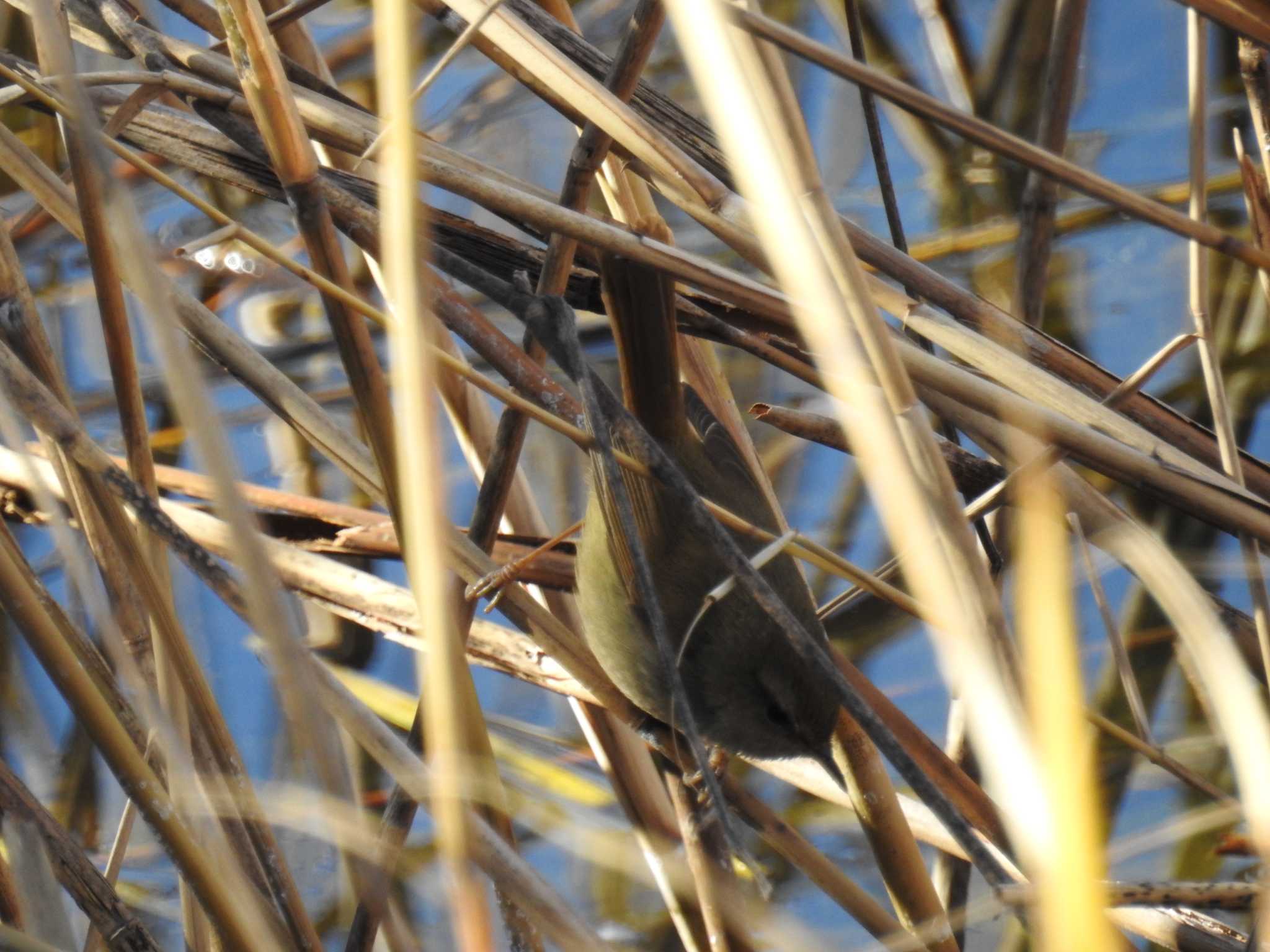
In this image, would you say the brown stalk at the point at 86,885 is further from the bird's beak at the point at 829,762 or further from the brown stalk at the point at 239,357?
the bird's beak at the point at 829,762

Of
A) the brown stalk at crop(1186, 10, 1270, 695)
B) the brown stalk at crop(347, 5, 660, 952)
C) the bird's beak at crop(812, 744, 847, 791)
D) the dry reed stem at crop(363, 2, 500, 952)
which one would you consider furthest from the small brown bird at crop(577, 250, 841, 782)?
the dry reed stem at crop(363, 2, 500, 952)

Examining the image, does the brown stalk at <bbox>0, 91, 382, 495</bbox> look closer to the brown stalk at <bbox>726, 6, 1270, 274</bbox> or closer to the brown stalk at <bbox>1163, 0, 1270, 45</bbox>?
the brown stalk at <bbox>726, 6, 1270, 274</bbox>

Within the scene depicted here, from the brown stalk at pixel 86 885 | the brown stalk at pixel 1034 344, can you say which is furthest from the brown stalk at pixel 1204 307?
the brown stalk at pixel 86 885

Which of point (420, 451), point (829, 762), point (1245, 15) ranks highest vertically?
point (1245, 15)

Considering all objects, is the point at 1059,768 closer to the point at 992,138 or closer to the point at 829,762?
the point at 992,138

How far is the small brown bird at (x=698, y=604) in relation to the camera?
1387mm

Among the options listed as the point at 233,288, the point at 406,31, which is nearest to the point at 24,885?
the point at 406,31

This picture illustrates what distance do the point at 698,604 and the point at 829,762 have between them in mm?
257

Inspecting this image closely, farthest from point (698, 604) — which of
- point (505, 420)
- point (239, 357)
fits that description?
point (239, 357)

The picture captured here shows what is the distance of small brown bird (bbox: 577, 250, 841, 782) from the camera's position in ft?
4.55

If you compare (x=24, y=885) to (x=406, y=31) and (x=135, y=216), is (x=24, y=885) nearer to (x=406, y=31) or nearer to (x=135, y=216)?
(x=135, y=216)

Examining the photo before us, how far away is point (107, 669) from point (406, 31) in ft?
2.70

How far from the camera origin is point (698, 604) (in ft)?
4.97

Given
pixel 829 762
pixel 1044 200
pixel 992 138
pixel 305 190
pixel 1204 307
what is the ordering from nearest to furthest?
pixel 992 138
pixel 305 190
pixel 1204 307
pixel 829 762
pixel 1044 200
